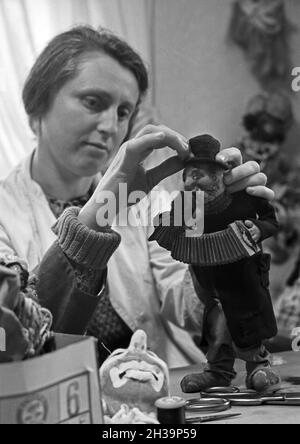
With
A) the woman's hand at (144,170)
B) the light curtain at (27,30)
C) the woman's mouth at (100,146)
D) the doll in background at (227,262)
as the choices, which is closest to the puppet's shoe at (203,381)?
the doll in background at (227,262)

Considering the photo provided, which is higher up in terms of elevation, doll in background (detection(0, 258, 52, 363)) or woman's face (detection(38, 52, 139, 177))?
woman's face (detection(38, 52, 139, 177))

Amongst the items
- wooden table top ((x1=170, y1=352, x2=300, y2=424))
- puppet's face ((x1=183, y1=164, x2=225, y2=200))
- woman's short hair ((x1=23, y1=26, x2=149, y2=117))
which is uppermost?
woman's short hair ((x1=23, y1=26, x2=149, y2=117))

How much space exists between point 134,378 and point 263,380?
7.7 inches

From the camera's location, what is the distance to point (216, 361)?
84cm

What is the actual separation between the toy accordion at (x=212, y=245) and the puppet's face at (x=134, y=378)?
14cm

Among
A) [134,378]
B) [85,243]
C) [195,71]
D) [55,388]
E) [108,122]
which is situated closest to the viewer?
[55,388]

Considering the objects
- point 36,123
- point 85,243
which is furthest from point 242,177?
point 36,123

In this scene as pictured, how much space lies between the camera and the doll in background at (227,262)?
0.79 meters

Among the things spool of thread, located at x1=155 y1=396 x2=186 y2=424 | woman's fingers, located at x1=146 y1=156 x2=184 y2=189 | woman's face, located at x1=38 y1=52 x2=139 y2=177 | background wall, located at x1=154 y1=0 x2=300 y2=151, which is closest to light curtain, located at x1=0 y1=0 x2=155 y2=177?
background wall, located at x1=154 y1=0 x2=300 y2=151

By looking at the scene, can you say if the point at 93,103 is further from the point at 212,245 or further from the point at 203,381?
the point at 203,381

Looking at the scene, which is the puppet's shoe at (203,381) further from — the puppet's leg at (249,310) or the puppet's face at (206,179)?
the puppet's face at (206,179)

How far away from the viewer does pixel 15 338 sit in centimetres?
58

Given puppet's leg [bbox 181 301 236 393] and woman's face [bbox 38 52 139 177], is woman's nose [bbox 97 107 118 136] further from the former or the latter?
puppet's leg [bbox 181 301 236 393]

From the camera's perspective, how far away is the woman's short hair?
0.96 metres
